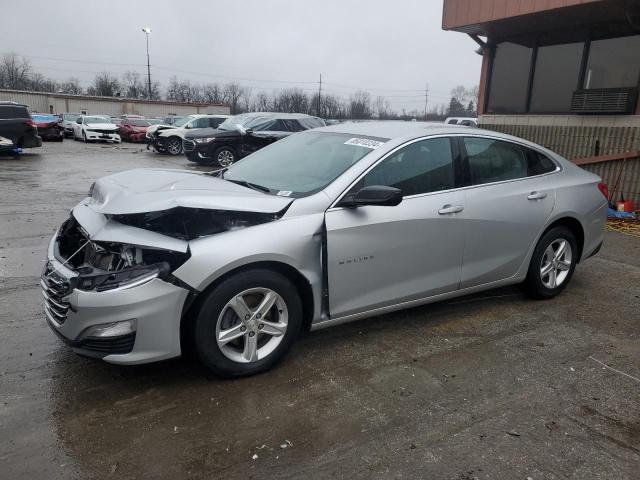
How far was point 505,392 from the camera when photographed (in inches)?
125

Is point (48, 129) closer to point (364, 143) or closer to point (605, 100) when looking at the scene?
point (605, 100)

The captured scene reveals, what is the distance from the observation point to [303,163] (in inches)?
157

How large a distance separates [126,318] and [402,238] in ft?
6.29

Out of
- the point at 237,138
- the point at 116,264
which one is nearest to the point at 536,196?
the point at 116,264

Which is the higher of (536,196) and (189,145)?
(536,196)

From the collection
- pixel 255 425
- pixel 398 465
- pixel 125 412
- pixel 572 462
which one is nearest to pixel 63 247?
pixel 125 412

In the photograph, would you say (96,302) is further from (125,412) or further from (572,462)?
(572,462)

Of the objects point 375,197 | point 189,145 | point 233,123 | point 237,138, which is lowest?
point 189,145

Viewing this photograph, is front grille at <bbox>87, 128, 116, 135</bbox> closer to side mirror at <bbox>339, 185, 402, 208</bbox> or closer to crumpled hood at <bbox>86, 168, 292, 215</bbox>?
crumpled hood at <bbox>86, 168, 292, 215</bbox>

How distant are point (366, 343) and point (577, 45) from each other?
379 inches

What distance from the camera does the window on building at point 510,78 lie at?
11656 millimetres

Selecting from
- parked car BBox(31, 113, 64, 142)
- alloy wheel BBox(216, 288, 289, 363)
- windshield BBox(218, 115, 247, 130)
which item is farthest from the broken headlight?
parked car BBox(31, 113, 64, 142)

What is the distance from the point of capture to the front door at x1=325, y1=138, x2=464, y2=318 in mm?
3404

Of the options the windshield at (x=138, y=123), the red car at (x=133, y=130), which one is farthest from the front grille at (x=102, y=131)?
the windshield at (x=138, y=123)
